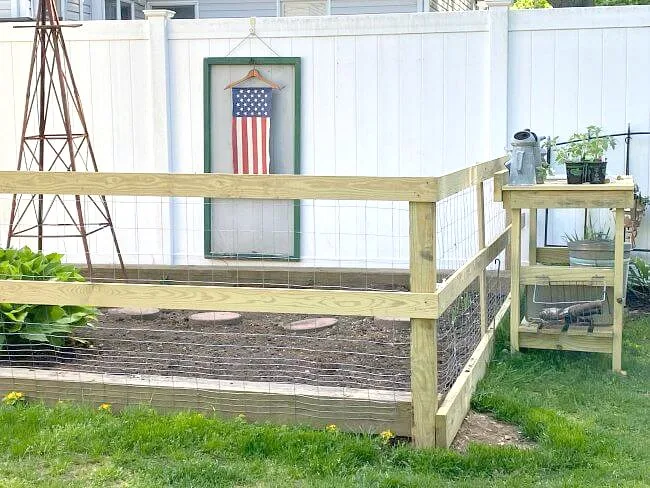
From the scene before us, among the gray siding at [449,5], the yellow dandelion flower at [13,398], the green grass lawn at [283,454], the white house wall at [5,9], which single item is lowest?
the green grass lawn at [283,454]

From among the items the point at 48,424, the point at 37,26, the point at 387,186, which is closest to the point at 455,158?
the point at 37,26

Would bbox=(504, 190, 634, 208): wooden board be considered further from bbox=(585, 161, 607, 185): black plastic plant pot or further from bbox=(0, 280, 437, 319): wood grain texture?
bbox=(0, 280, 437, 319): wood grain texture

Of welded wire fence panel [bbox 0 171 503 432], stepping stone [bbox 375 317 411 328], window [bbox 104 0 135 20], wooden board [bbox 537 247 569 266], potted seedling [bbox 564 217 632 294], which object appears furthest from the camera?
window [bbox 104 0 135 20]

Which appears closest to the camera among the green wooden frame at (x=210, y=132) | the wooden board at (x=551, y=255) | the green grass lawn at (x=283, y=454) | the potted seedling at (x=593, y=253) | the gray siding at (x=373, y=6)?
the green grass lawn at (x=283, y=454)

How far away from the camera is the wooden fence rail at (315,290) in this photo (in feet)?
13.9

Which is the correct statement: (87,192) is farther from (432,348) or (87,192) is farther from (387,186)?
(432,348)

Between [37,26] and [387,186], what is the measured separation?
395 cm

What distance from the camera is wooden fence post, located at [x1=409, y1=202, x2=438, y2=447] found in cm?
422

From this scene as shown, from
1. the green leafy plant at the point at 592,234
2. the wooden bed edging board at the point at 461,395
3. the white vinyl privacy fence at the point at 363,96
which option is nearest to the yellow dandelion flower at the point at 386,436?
the wooden bed edging board at the point at 461,395

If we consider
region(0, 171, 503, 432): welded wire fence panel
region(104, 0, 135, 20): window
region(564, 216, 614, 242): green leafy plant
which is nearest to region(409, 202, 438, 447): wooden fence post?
region(0, 171, 503, 432): welded wire fence panel

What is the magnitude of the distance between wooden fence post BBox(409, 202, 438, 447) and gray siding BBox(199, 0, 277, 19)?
9.86 metres

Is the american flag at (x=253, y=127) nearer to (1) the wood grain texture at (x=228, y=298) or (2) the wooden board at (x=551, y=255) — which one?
(2) the wooden board at (x=551, y=255)

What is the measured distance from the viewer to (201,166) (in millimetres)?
8445

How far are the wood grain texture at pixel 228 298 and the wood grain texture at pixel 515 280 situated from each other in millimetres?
1603
